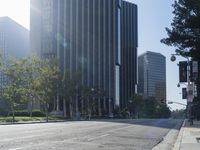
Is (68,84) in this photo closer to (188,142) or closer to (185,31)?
(185,31)

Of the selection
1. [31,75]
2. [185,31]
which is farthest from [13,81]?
[185,31]

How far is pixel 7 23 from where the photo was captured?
450ft

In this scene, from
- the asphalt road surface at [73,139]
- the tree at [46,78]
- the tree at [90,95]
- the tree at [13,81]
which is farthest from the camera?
the tree at [90,95]

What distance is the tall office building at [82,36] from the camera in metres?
157

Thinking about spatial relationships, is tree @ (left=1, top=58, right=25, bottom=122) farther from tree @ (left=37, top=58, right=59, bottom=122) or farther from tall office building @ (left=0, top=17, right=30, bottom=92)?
tall office building @ (left=0, top=17, right=30, bottom=92)

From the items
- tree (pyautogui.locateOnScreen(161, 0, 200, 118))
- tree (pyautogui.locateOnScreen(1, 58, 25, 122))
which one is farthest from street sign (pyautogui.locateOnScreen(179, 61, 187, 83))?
tree (pyautogui.locateOnScreen(1, 58, 25, 122))

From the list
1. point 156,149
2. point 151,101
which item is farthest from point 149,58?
point 156,149

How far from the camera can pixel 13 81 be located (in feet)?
263

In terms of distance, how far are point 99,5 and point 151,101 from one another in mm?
42786

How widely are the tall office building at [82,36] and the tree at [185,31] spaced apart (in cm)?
11012

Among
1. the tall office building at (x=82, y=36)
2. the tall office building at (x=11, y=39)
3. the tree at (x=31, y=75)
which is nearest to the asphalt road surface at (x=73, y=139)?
the tree at (x=31, y=75)

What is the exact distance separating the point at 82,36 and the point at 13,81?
82.0m

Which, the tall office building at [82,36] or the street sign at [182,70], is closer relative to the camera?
the street sign at [182,70]

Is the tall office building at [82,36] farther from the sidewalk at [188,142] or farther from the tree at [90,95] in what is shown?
the sidewalk at [188,142]
